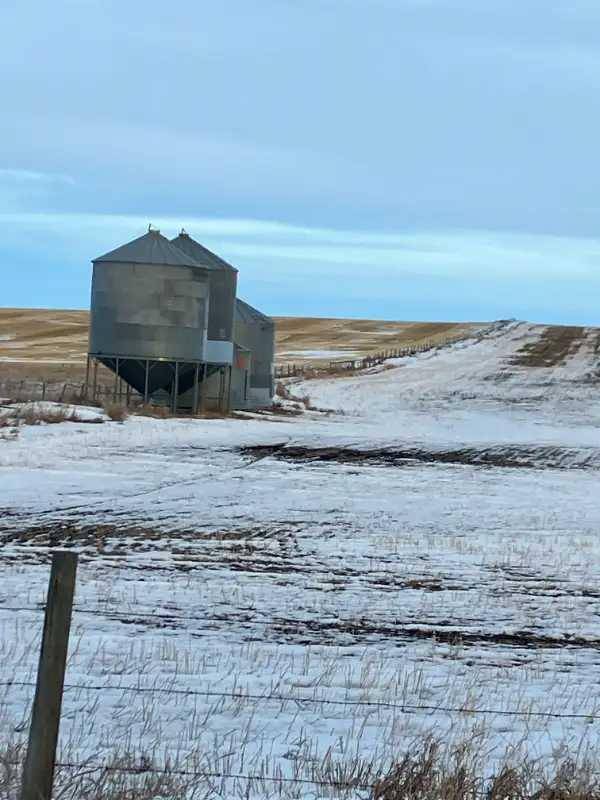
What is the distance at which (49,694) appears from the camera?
5.51 metres

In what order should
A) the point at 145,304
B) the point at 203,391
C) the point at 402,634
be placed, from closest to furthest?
the point at 402,634, the point at 145,304, the point at 203,391

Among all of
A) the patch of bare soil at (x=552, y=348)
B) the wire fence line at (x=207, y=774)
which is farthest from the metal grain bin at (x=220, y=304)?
the wire fence line at (x=207, y=774)

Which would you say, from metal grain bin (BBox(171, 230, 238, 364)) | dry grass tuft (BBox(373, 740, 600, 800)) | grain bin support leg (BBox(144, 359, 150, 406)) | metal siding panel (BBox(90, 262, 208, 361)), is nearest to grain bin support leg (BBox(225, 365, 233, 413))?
metal grain bin (BBox(171, 230, 238, 364))

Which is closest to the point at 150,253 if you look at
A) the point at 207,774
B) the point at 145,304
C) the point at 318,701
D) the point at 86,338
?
the point at 145,304

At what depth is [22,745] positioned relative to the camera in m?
6.82

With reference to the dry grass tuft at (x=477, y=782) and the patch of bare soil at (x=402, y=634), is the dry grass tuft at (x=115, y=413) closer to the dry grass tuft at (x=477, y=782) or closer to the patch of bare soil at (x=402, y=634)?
the patch of bare soil at (x=402, y=634)

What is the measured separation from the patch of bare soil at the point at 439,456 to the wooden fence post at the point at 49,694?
2482 centimetres

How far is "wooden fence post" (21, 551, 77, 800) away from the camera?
5465mm

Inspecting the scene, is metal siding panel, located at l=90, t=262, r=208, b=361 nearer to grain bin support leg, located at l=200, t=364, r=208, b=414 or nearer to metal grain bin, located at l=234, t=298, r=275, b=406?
grain bin support leg, located at l=200, t=364, r=208, b=414

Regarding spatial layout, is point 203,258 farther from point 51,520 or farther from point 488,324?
point 488,324

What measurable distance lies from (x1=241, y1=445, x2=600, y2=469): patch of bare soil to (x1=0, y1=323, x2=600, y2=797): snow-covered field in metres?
0.16

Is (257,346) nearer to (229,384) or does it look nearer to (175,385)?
(229,384)

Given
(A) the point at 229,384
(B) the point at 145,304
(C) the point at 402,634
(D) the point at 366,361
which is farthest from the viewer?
(D) the point at 366,361

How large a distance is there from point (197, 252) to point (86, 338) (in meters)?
57.5
